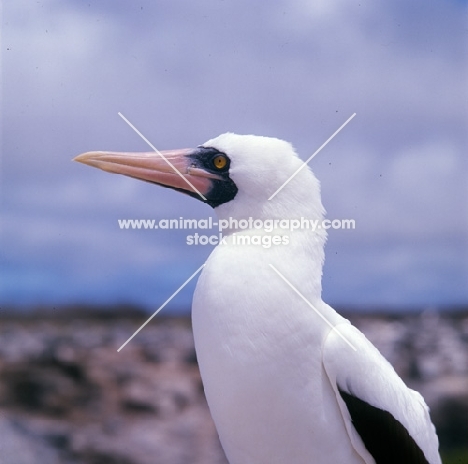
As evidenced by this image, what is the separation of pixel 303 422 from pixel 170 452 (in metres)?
2.68

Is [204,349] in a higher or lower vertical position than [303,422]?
higher

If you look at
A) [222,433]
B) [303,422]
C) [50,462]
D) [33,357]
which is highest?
[303,422]

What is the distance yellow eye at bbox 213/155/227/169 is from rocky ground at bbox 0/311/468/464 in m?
→ 2.19

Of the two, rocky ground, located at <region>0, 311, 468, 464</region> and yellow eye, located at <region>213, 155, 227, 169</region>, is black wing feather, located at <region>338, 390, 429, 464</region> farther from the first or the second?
rocky ground, located at <region>0, 311, 468, 464</region>

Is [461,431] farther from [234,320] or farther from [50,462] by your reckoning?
[234,320]

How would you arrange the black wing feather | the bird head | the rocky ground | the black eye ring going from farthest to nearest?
the rocky ground, the black eye ring, the bird head, the black wing feather

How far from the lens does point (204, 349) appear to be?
238 centimetres

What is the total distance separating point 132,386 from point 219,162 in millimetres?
2730

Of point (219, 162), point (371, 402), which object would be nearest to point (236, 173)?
point (219, 162)

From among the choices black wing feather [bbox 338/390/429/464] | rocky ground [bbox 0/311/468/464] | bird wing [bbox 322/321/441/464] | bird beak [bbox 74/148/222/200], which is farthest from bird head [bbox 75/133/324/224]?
rocky ground [bbox 0/311/468/464]

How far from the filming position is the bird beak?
108 inches

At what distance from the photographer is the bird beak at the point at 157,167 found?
2756mm

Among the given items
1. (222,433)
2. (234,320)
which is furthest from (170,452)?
(234,320)

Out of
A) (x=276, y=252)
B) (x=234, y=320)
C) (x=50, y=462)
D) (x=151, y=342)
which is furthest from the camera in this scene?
(x=151, y=342)
